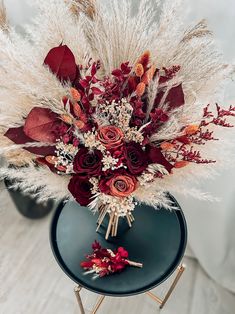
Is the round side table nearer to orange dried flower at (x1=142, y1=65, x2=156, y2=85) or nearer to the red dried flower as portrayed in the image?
the red dried flower

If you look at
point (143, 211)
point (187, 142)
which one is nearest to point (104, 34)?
point (187, 142)

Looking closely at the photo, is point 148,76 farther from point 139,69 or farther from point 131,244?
point 131,244

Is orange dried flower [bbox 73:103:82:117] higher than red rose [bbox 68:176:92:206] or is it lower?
higher

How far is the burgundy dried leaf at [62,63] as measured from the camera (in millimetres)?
643

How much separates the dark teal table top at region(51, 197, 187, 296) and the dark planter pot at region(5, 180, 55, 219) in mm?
428

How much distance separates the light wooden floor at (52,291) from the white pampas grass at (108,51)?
777 mm

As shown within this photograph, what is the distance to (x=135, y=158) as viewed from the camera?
67cm

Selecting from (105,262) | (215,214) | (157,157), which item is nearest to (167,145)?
(157,157)

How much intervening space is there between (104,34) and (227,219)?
0.82m

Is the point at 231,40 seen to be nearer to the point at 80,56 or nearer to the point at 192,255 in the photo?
the point at 80,56

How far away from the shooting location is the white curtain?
94 centimetres

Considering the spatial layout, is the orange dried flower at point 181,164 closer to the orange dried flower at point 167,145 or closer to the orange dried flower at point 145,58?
the orange dried flower at point 167,145

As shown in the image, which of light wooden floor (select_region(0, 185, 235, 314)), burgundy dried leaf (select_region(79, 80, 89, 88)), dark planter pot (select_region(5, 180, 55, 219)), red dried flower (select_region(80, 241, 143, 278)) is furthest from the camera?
dark planter pot (select_region(5, 180, 55, 219))

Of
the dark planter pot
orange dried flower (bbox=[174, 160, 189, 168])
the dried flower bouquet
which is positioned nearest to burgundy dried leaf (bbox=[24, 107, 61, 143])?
the dried flower bouquet
